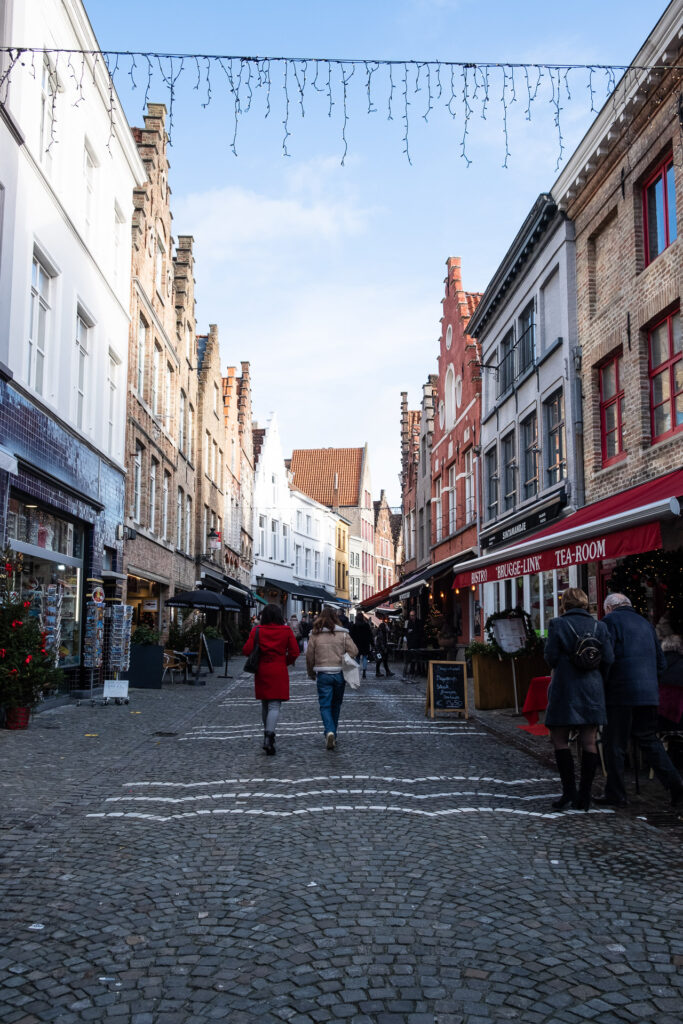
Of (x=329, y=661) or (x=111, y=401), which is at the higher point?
(x=111, y=401)

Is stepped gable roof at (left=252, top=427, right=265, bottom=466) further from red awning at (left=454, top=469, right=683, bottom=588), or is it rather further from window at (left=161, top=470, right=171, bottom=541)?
red awning at (left=454, top=469, right=683, bottom=588)

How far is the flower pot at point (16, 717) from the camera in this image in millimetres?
10750

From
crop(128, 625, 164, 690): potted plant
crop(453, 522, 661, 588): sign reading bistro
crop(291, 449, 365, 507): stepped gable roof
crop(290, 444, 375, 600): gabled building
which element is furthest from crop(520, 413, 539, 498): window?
crop(291, 449, 365, 507): stepped gable roof

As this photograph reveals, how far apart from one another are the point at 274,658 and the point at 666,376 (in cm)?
725

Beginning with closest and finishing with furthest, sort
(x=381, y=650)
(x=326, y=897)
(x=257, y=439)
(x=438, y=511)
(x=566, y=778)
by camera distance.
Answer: (x=326, y=897) → (x=566, y=778) → (x=381, y=650) → (x=438, y=511) → (x=257, y=439)

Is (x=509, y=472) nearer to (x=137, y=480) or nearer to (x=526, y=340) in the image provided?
(x=526, y=340)

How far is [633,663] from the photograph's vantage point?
23.4 ft

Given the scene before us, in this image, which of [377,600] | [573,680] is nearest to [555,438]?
[573,680]

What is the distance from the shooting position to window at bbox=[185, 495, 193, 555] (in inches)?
1156

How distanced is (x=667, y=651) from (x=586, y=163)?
10.7 meters

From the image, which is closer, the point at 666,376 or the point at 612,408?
the point at 666,376

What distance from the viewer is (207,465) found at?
108 feet

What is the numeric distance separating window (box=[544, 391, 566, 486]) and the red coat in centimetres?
934

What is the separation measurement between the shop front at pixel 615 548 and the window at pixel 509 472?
229 inches
